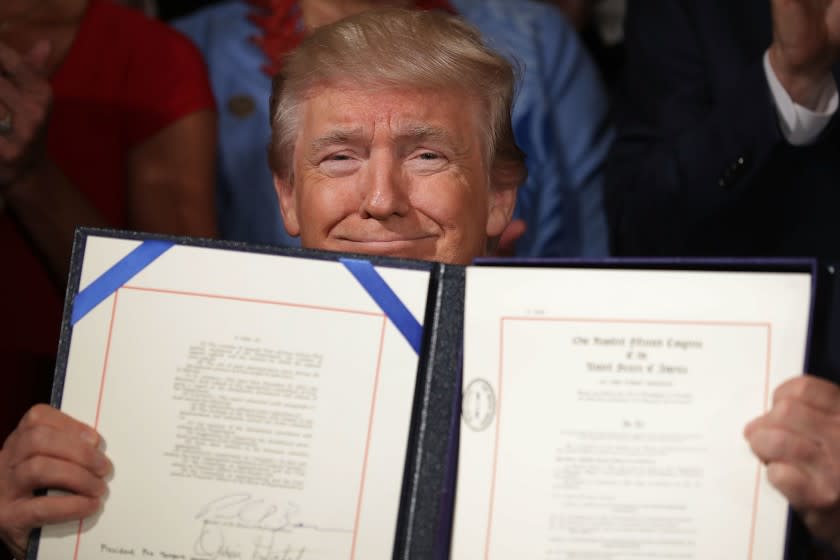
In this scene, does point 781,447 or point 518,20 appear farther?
point 518,20

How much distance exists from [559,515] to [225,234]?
119 cm

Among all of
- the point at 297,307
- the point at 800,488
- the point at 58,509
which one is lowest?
the point at 58,509

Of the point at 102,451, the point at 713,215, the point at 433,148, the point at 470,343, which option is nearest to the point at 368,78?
the point at 433,148

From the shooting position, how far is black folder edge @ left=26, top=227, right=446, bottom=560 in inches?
40.5

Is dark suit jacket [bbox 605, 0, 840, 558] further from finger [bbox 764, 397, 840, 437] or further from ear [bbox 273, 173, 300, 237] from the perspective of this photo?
Result: finger [bbox 764, 397, 840, 437]

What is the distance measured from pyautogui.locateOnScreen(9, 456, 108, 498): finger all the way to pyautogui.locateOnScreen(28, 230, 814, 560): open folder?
2 centimetres

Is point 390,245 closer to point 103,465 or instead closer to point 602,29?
point 103,465

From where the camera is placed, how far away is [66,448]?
107cm

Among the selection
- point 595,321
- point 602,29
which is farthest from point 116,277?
point 602,29

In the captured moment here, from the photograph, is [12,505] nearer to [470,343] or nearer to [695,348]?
[470,343]

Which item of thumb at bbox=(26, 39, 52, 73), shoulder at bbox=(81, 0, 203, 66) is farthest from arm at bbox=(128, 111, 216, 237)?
thumb at bbox=(26, 39, 52, 73)

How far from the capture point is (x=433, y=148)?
4.38 ft

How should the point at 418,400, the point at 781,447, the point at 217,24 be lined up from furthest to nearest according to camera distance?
1. the point at 217,24
2. the point at 418,400
3. the point at 781,447

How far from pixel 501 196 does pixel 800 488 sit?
681 mm
